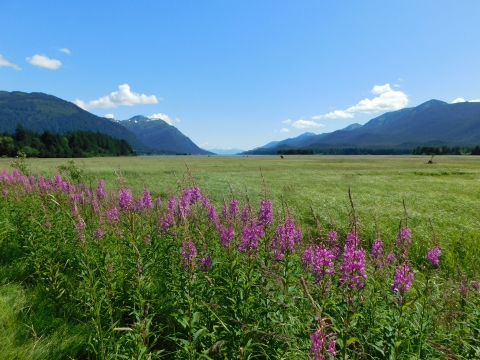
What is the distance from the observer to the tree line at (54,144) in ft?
358

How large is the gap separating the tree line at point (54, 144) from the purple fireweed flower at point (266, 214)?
114354mm

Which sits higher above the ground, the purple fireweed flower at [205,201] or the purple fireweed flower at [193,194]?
the purple fireweed flower at [193,194]

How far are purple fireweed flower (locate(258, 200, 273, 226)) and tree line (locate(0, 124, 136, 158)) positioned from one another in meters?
114

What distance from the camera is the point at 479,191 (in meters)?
25.6

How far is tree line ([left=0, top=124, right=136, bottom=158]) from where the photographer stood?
358 feet

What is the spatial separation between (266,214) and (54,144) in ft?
474

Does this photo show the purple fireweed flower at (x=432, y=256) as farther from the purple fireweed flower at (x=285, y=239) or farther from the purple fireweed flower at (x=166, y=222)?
the purple fireweed flower at (x=166, y=222)

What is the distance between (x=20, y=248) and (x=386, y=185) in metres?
33.6

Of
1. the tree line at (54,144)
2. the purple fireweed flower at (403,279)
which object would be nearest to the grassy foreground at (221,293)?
the purple fireweed flower at (403,279)

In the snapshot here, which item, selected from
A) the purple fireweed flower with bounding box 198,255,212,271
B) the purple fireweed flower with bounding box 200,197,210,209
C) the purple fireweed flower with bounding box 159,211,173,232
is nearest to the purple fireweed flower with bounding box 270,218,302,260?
the purple fireweed flower with bounding box 198,255,212,271

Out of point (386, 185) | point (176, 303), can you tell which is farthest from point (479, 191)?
point (176, 303)

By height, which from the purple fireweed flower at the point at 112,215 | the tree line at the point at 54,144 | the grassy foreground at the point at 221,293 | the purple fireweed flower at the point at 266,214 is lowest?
the grassy foreground at the point at 221,293

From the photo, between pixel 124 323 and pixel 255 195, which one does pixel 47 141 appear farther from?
pixel 124 323

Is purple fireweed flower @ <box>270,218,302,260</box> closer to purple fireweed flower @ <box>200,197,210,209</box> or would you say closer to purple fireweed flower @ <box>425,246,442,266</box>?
purple fireweed flower @ <box>425,246,442,266</box>
